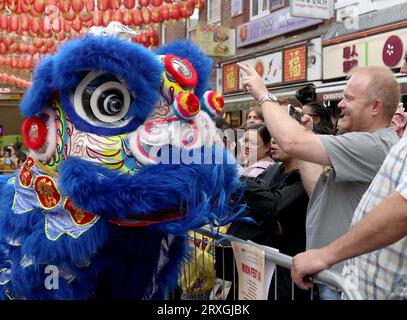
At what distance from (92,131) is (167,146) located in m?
0.31

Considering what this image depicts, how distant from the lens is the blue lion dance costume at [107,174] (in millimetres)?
2117

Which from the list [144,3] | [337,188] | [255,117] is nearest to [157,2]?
[144,3]

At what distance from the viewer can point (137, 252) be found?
2.33m

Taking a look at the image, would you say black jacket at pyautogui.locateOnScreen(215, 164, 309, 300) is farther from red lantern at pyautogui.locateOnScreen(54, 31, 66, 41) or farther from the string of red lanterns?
red lantern at pyautogui.locateOnScreen(54, 31, 66, 41)

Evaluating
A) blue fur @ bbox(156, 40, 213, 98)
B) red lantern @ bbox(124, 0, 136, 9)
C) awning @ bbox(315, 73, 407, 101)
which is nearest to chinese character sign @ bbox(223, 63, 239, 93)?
awning @ bbox(315, 73, 407, 101)

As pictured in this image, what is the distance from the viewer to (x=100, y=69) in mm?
2180

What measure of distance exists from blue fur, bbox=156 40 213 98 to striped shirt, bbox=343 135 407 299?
3.49ft

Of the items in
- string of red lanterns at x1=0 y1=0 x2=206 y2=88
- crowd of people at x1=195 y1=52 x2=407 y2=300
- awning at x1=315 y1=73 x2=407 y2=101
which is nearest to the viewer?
crowd of people at x1=195 y1=52 x2=407 y2=300

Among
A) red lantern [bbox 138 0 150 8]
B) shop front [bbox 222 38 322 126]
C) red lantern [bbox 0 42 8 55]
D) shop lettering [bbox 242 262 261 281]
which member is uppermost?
red lantern [bbox 138 0 150 8]

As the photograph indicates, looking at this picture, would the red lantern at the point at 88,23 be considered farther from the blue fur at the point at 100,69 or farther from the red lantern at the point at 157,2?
the blue fur at the point at 100,69

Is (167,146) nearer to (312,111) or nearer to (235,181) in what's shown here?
(235,181)

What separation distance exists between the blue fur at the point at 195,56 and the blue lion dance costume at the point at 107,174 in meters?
0.13

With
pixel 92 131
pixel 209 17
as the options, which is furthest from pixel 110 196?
pixel 209 17

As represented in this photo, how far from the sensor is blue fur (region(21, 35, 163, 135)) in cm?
214
